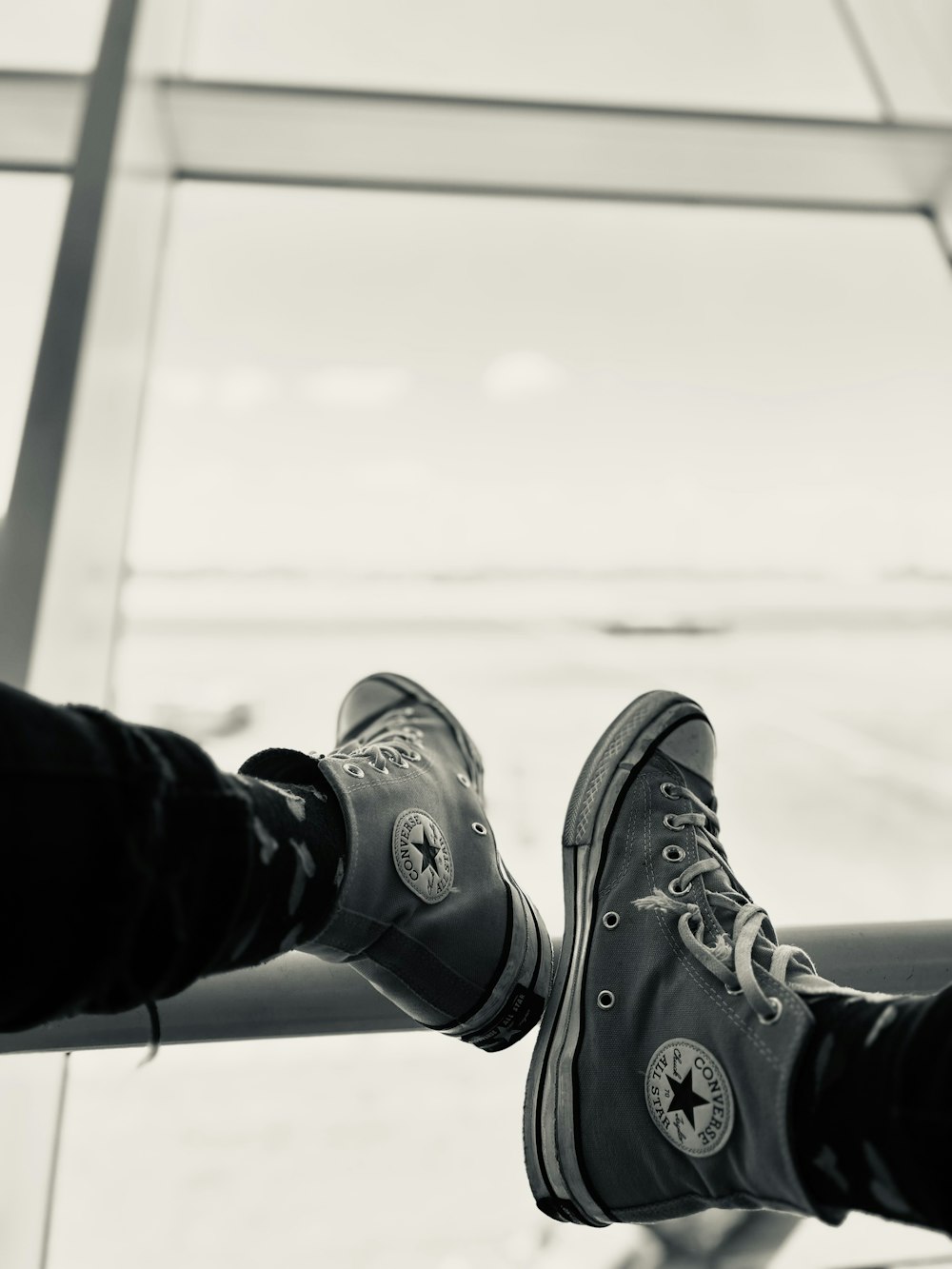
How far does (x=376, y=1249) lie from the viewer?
685 mm

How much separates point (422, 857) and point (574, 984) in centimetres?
13

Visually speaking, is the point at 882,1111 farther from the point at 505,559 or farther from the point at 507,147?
the point at 507,147

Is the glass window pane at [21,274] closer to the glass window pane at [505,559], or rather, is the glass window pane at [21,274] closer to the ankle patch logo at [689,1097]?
the glass window pane at [505,559]

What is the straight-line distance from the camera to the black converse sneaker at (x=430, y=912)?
49cm

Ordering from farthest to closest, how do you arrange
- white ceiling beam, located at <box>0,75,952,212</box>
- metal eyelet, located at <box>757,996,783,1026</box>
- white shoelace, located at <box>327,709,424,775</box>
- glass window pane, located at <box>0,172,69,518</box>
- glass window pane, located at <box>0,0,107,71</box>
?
glass window pane, located at <box>0,0,107,71</box> < white ceiling beam, located at <box>0,75,952,212</box> < glass window pane, located at <box>0,172,69,518</box> < white shoelace, located at <box>327,709,424,775</box> < metal eyelet, located at <box>757,996,783,1026</box>

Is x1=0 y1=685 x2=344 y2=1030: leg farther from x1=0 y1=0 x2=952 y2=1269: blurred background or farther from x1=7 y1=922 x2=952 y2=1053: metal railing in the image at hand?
x1=0 y1=0 x2=952 y2=1269: blurred background

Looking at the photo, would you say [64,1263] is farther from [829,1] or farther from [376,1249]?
[829,1]

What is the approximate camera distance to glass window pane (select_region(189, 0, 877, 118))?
5.29ft

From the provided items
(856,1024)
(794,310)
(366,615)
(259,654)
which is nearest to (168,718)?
(259,654)

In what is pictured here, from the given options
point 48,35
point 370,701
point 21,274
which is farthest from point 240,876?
point 48,35

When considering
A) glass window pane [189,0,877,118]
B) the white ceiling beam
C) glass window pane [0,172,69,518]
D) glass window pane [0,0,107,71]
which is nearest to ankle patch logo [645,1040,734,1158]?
glass window pane [0,172,69,518]

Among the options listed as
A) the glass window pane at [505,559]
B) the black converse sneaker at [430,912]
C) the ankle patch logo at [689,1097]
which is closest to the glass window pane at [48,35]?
the glass window pane at [505,559]

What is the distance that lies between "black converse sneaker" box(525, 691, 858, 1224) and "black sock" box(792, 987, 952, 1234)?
1 cm

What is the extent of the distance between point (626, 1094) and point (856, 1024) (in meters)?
0.15
